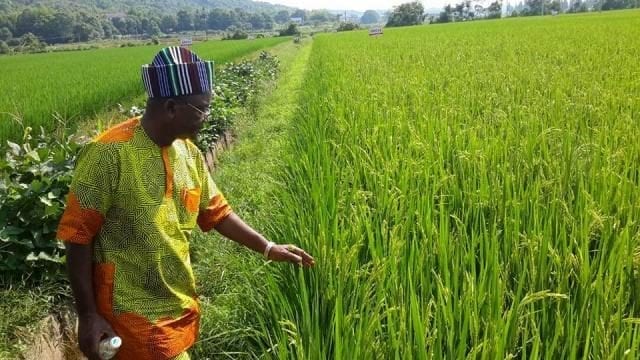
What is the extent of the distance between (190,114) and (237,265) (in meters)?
1.09

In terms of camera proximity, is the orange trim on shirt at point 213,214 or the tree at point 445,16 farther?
the tree at point 445,16

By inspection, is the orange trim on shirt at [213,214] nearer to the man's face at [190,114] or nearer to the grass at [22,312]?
the man's face at [190,114]

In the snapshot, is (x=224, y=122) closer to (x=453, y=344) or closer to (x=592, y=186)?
(x=592, y=186)

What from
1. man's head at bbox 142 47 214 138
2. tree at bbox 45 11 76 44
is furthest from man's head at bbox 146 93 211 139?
tree at bbox 45 11 76 44

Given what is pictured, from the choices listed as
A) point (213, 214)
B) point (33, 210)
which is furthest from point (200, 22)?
A: point (213, 214)

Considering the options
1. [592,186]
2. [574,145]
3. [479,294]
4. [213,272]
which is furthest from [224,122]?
[479,294]

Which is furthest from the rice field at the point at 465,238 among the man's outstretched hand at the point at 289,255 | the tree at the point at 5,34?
the tree at the point at 5,34

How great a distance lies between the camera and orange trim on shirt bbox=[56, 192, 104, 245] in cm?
153

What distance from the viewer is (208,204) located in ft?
6.33

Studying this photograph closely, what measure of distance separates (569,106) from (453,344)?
10.5 feet

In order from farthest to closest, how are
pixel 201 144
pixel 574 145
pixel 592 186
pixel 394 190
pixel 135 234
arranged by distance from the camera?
pixel 201 144
pixel 574 145
pixel 394 190
pixel 592 186
pixel 135 234

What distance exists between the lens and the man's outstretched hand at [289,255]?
6.13 ft

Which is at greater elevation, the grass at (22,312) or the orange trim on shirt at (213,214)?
the orange trim on shirt at (213,214)

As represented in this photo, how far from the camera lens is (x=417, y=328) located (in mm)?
1347
